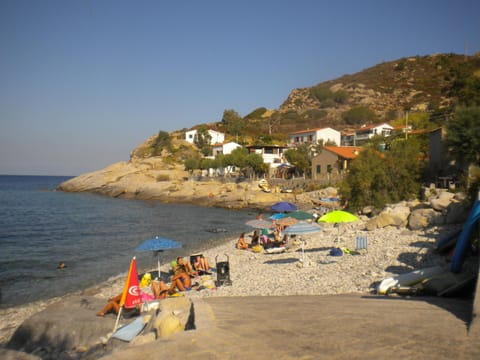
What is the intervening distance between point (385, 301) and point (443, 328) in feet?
7.19

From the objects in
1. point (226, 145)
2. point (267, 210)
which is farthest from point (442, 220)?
point (226, 145)

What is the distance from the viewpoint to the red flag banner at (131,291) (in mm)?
8367

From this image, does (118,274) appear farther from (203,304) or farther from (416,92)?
(416,92)

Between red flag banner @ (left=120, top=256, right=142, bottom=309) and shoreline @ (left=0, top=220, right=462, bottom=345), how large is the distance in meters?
3.86

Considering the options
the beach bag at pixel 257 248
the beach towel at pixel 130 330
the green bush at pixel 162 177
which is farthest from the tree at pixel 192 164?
the beach towel at pixel 130 330

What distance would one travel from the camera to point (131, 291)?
852cm

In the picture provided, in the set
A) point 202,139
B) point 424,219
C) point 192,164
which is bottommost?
point 424,219

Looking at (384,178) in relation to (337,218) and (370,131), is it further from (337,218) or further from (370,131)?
(370,131)

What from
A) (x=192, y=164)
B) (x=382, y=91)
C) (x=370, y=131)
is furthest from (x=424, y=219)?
(x=382, y=91)

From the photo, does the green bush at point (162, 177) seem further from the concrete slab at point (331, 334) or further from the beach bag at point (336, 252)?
the concrete slab at point (331, 334)

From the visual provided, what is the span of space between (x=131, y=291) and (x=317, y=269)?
723cm

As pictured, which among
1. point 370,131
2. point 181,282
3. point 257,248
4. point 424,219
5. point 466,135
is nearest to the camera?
point 181,282

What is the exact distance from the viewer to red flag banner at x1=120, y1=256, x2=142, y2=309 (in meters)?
8.37

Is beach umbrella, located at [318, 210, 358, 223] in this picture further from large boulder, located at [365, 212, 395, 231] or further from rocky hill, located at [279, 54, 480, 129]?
rocky hill, located at [279, 54, 480, 129]
